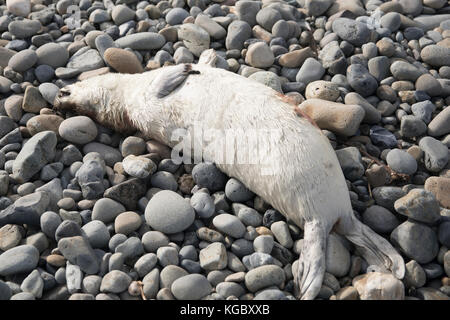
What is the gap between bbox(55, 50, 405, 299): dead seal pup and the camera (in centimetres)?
356

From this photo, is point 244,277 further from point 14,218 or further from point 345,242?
point 14,218

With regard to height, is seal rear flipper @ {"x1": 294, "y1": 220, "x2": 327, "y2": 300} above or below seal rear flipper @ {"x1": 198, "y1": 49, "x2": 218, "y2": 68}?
below

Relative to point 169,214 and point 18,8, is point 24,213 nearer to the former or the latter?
point 169,214

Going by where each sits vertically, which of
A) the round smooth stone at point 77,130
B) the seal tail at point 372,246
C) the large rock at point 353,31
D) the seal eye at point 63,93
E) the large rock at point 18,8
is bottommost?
the seal tail at point 372,246

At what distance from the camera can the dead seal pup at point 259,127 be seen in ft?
11.7

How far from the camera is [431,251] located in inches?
142

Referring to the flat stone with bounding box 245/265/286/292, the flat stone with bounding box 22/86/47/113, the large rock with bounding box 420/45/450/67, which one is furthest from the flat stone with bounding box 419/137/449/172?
the flat stone with bounding box 22/86/47/113

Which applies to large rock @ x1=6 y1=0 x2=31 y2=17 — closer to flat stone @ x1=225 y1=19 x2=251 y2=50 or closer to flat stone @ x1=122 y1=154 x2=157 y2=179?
flat stone @ x1=225 y1=19 x2=251 y2=50

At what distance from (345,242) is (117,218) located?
1.84 meters

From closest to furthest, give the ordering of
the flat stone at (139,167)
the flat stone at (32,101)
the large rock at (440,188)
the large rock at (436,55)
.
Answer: the large rock at (440,188) → the flat stone at (139,167) → the flat stone at (32,101) → the large rock at (436,55)

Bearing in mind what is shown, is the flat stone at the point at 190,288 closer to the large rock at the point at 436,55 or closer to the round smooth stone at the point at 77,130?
the round smooth stone at the point at 77,130

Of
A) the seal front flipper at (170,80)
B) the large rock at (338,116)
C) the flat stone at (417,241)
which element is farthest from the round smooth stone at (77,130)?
the flat stone at (417,241)

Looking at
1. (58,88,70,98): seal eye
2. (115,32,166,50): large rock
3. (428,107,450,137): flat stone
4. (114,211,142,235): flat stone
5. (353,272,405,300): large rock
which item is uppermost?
(115,32,166,50): large rock

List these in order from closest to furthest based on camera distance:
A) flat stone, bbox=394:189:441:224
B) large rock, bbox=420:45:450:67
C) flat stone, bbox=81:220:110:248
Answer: flat stone, bbox=394:189:441:224, flat stone, bbox=81:220:110:248, large rock, bbox=420:45:450:67
